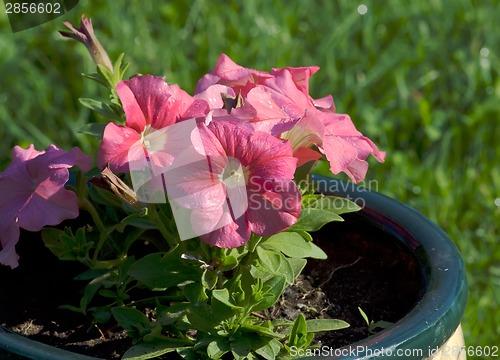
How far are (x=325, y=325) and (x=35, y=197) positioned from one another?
0.41 meters

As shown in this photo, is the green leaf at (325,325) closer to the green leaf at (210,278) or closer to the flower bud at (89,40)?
the green leaf at (210,278)

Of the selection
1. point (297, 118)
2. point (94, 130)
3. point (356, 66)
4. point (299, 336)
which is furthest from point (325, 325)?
point (356, 66)

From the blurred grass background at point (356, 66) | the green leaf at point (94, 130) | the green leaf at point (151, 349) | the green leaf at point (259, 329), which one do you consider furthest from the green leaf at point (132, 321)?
the blurred grass background at point (356, 66)

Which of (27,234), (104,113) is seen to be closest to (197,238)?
(104,113)

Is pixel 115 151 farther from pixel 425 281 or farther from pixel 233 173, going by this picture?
pixel 425 281

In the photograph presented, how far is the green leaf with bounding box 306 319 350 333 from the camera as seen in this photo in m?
1.10

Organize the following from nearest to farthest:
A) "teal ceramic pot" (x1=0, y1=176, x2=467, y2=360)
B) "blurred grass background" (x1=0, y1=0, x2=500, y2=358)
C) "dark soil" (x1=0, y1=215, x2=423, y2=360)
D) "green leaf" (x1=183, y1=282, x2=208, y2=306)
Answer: "teal ceramic pot" (x1=0, y1=176, x2=467, y2=360) → "green leaf" (x1=183, y1=282, x2=208, y2=306) → "dark soil" (x1=0, y1=215, x2=423, y2=360) → "blurred grass background" (x1=0, y1=0, x2=500, y2=358)

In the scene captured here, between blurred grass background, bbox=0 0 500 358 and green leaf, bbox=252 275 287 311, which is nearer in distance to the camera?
green leaf, bbox=252 275 287 311

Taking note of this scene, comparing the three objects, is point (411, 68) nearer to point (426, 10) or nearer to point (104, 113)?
point (426, 10)

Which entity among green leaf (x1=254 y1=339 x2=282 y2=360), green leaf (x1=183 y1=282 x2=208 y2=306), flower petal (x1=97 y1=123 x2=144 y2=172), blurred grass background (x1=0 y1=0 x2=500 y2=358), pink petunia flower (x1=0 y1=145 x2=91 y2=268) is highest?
flower petal (x1=97 y1=123 x2=144 y2=172)

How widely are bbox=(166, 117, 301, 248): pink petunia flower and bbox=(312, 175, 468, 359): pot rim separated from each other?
→ 17cm

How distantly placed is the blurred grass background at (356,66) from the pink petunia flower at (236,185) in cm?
138

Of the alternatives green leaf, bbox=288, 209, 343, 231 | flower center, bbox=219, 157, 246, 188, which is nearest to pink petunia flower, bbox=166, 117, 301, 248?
flower center, bbox=219, 157, 246, 188

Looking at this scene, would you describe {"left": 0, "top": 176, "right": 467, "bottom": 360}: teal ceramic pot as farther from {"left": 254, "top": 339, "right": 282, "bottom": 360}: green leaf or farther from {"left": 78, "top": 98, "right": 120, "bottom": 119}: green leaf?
{"left": 78, "top": 98, "right": 120, "bottom": 119}: green leaf
